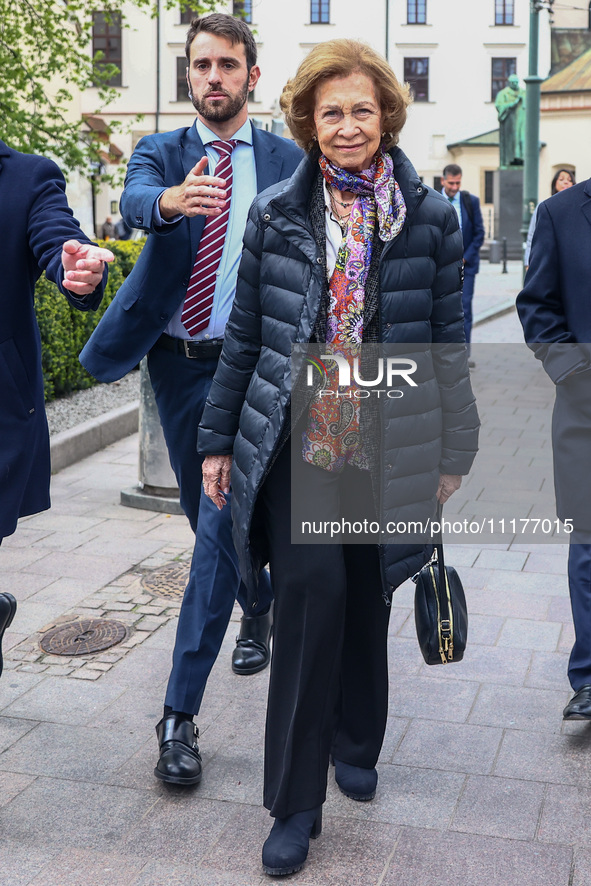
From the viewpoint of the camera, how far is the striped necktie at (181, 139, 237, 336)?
3732 millimetres

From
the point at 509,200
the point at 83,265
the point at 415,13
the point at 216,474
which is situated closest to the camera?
the point at 83,265

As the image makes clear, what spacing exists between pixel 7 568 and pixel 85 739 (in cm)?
194

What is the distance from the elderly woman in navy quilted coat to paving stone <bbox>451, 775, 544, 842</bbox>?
0.47m

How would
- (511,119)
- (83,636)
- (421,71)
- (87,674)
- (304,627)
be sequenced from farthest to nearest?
(421,71) → (511,119) → (83,636) → (87,674) → (304,627)

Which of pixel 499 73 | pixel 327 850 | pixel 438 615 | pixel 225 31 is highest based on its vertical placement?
pixel 499 73

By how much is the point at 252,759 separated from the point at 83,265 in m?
1.67

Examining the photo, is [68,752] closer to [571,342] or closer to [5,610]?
[5,610]

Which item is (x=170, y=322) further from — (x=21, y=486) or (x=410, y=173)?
(x=410, y=173)

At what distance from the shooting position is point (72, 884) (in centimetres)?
295

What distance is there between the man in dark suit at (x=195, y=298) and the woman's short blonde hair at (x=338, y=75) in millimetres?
516

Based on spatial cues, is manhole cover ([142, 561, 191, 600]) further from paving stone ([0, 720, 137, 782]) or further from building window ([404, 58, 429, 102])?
building window ([404, 58, 429, 102])

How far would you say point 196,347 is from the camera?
3789 millimetres

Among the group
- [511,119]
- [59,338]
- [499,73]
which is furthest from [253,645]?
[499,73]

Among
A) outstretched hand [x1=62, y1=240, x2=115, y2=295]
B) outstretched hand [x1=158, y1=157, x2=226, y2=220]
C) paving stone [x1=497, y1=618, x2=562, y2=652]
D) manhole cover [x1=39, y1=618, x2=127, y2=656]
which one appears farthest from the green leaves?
outstretched hand [x1=62, y1=240, x2=115, y2=295]
